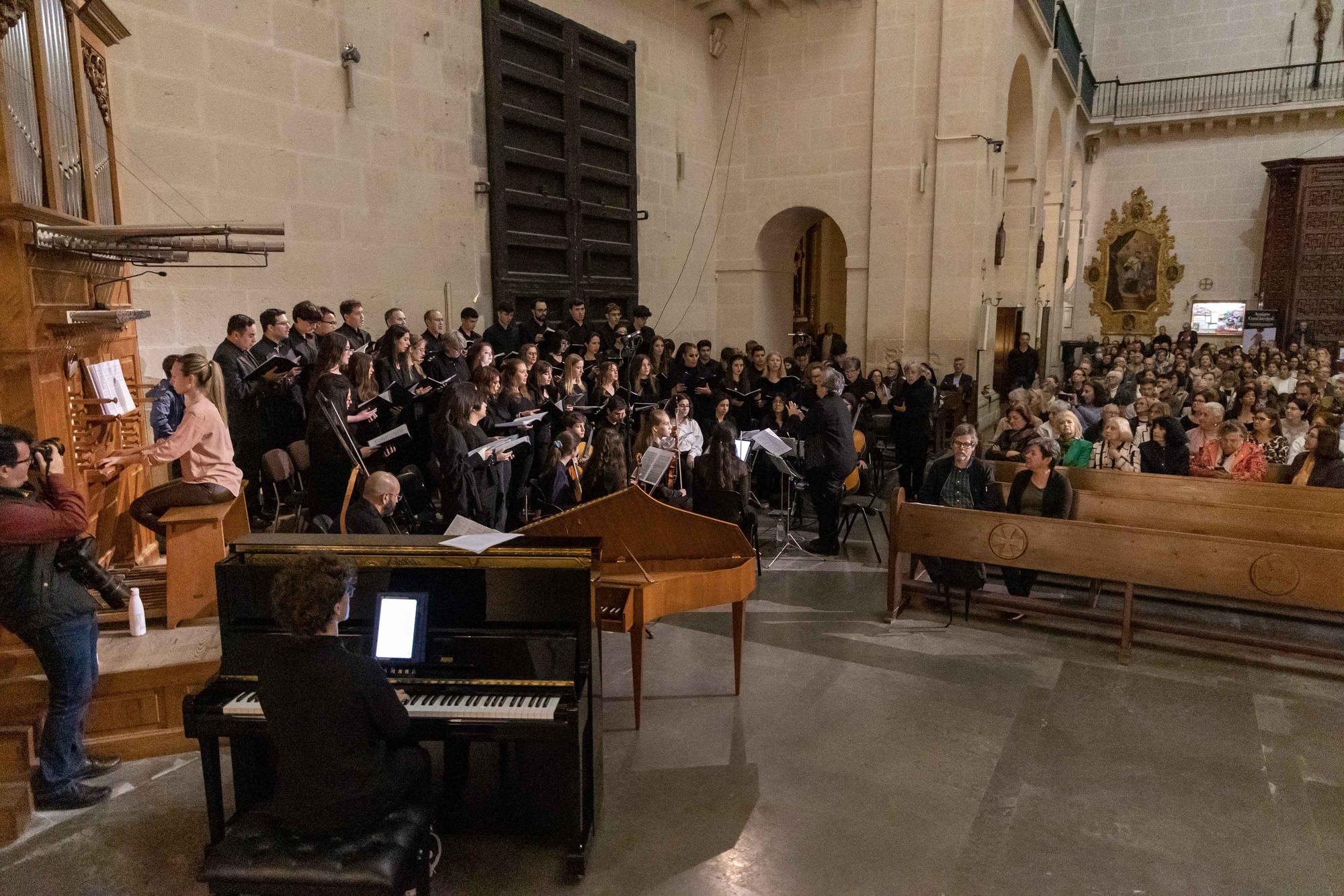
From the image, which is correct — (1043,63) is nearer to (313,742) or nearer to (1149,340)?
(1149,340)

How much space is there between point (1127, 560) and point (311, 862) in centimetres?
460

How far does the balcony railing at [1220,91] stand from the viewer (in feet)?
64.8

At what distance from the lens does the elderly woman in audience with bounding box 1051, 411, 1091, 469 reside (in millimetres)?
6996

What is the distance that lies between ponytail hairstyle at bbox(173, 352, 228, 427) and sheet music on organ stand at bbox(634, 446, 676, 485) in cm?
262

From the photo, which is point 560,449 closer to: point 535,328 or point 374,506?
point 374,506

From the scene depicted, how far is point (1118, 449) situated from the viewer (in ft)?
22.5

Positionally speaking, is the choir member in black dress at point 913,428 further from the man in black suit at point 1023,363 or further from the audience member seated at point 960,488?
the man in black suit at point 1023,363

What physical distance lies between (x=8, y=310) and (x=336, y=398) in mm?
2282

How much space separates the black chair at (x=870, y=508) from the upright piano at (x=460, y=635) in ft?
10.7

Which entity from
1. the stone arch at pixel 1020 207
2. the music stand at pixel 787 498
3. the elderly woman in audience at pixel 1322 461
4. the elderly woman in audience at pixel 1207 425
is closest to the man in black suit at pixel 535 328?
the music stand at pixel 787 498

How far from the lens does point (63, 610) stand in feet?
11.7

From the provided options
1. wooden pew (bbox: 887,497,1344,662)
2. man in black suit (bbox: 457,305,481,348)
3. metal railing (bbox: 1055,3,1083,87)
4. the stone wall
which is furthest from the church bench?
metal railing (bbox: 1055,3,1083,87)

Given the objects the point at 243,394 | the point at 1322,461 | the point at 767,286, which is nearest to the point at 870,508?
the point at 1322,461

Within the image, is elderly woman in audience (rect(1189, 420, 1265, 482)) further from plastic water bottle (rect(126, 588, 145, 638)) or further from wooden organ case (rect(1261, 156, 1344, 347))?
wooden organ case (rect(1261, 156, 1344, 347))
